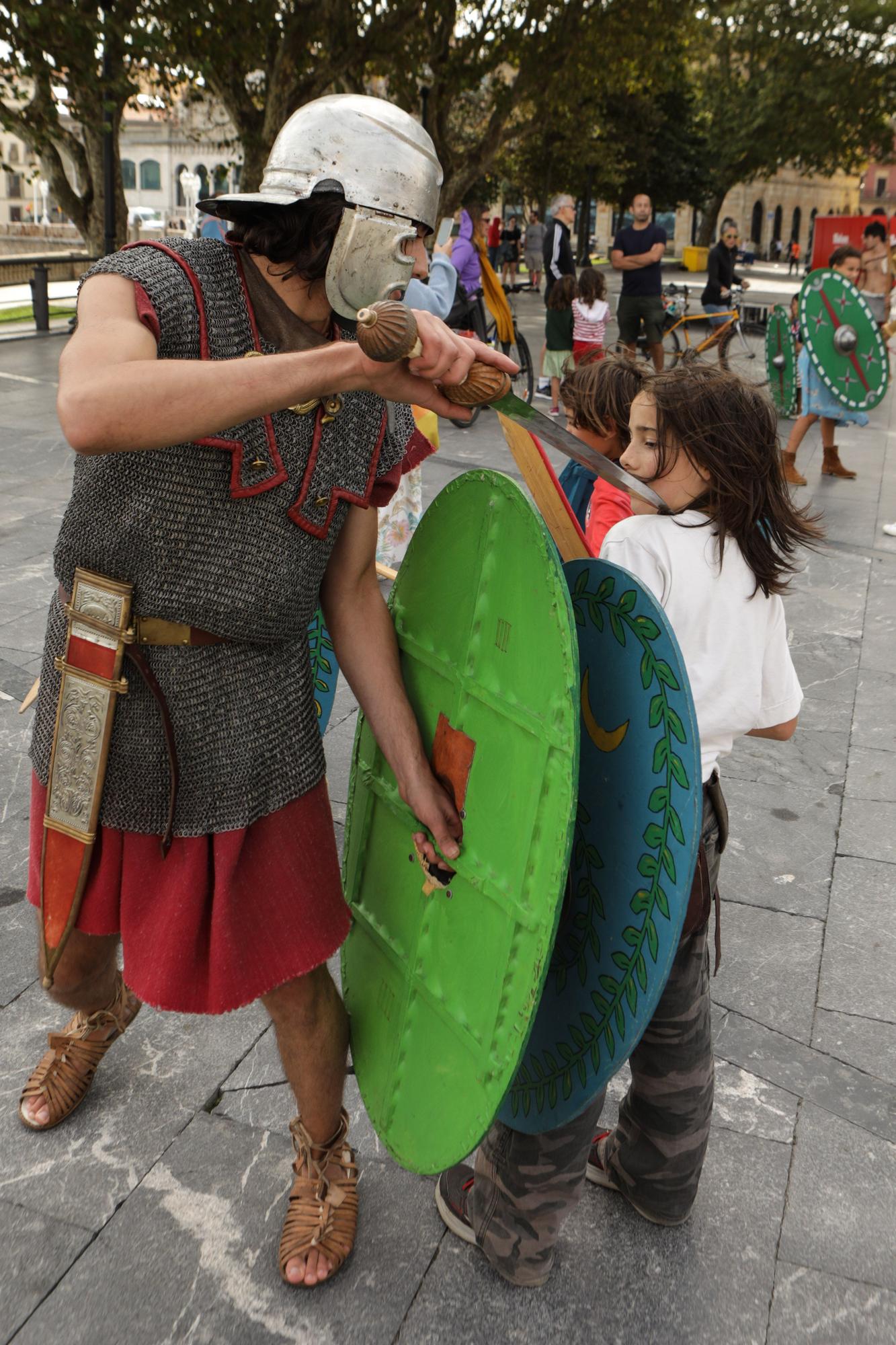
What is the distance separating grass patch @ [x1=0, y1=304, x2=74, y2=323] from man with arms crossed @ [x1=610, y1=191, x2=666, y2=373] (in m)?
8.79

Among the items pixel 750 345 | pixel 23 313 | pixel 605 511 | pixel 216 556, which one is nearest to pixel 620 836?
pixel 216 556

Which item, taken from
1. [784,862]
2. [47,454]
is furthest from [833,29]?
[784,862]

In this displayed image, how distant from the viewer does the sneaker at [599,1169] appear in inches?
81.0

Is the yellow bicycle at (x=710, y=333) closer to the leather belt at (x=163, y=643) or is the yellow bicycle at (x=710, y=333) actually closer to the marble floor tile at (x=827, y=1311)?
the marble floor tile at (x=827, y=1311)

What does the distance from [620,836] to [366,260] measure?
80 centimetres

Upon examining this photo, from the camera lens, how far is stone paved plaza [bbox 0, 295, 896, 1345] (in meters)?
1.79

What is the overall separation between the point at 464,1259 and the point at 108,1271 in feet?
1.85

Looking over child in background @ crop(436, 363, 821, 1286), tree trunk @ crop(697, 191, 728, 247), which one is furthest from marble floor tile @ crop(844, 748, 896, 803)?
tree trunk @ crop(697, 191, 728, 247)

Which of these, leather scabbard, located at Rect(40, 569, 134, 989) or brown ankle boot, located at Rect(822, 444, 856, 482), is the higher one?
leather scabbard, located at Rect(40, 569, 134, 989)

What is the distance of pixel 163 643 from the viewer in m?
1.63

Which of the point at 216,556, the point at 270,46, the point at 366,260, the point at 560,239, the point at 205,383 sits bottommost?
Answer: the point at 216,556

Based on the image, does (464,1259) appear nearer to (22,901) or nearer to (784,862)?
(22,901)

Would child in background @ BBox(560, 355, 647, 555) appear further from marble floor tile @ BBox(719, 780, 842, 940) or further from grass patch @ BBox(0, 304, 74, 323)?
grass patch @ BBox(0, 304, 74, 323)

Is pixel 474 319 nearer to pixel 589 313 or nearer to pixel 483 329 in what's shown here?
pixel 483 329
